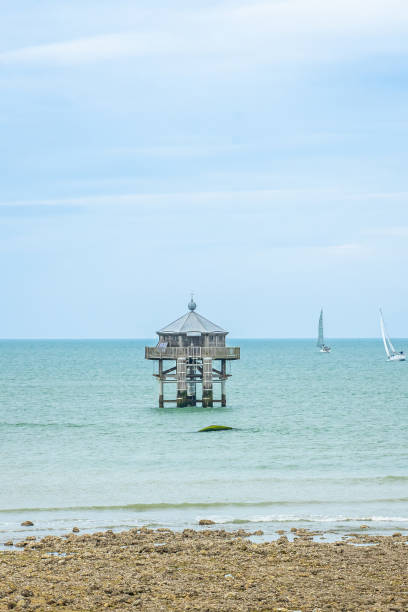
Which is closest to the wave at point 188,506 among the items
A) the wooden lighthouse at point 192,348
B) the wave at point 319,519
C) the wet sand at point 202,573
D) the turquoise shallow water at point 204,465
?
the turquoise shallow water at point 204,465

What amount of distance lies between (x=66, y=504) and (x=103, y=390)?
54.3 metres

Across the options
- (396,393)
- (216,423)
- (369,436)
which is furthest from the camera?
(396,393)

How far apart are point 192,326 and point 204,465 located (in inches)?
693

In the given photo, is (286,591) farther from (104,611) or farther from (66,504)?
(66,504)

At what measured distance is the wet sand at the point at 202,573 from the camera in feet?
46.1

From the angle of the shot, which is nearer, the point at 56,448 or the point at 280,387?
the point at 56,448

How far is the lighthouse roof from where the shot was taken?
158 ft

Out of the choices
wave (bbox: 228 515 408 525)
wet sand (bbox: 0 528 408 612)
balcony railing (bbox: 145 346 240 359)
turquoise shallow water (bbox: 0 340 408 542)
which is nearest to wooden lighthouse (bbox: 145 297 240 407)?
balcony railing (bbox: 145 346 240 359)

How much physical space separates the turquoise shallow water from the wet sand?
2267 millimetres

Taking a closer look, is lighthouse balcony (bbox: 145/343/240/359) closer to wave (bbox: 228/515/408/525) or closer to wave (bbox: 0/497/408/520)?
wave (bbox: 0/497/408/520)

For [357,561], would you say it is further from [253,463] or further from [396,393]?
[396,393]

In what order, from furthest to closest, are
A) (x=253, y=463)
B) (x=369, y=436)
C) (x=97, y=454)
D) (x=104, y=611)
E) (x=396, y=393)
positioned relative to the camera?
(x=396, y=393) → (x=369, y=436) → (x=97, y=454) → (x=253, y=463) → (x=104, y=611)

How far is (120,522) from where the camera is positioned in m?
Answer: 21.5

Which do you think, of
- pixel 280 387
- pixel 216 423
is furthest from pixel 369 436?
pixel 280 387
